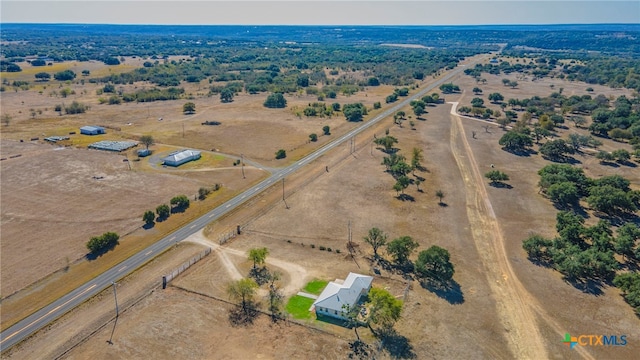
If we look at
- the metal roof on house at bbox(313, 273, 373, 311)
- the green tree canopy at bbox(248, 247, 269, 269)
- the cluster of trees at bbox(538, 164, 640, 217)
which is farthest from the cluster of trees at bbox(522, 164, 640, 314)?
the green tree canopy at bbox(248, 247, 269, 269)

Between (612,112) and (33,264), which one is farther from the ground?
(612,112)

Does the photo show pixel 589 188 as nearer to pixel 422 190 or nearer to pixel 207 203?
pixel 422 190

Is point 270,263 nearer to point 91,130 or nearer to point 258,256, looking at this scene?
point 258,256

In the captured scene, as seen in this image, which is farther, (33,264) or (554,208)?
(554,208)

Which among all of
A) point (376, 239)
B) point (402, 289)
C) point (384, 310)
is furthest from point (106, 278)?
point (402, 289)

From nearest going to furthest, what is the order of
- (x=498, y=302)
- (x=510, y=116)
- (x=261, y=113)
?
(x=498, y=302) < (x=510, y=116) < (x=261, y=113)


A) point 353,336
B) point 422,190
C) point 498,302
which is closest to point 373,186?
point 422,190
